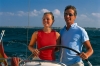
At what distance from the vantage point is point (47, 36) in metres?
3.79

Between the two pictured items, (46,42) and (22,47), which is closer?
(46,42)

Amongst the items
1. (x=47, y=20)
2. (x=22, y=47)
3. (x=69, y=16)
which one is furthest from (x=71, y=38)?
(x=22, y=47)

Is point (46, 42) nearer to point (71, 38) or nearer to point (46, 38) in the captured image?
point (46, 38)

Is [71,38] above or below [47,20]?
below

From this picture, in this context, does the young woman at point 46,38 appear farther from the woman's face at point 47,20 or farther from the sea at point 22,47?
the sea at point 22,47

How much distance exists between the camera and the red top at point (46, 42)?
3.70 metres

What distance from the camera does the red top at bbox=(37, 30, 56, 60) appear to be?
370 centimetres

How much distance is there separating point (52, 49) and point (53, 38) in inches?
7.1

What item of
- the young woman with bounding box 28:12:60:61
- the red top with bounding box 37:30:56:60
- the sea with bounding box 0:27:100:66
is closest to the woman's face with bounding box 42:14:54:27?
the young woman with bounding box 28:12:60:61

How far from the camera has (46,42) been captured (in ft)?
12.3

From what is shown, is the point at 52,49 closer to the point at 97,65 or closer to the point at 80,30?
the point at 80,30

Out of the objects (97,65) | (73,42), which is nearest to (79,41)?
(73,42)

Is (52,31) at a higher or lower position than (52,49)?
higher

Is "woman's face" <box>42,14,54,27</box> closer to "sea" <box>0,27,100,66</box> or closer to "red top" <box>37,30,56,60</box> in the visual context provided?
"red top" <box>37,30,56,60</box>
